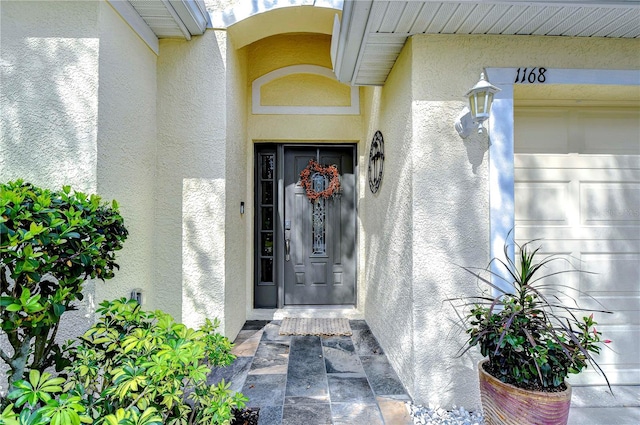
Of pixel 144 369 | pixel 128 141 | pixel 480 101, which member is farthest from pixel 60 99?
pixel 480 101

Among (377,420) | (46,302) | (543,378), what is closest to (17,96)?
(46,302)

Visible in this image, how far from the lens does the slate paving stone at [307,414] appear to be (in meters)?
1.83

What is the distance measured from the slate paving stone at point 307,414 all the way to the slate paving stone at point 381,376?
436 millimetres

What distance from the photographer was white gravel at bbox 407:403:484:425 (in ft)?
6.11

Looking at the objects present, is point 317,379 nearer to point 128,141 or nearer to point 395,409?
point 395,409

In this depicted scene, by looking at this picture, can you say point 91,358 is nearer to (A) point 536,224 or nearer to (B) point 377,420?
(B) point 377,420

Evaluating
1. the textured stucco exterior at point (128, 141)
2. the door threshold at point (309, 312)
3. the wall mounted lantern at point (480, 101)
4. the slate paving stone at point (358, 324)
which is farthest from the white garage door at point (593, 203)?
the textured stucco exterior at point (128, 141)

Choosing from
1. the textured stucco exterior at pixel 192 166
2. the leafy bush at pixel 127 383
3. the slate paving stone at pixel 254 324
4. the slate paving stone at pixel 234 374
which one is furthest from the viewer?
the slate paving stone at pixel 254 324

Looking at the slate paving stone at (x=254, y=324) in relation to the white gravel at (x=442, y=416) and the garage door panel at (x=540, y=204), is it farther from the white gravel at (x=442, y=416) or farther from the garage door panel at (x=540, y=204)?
the garage door panel at (x=540, y=204)

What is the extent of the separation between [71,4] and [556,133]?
3.54m

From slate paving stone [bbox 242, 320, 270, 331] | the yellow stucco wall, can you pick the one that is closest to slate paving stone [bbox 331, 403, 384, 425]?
slate paving stone [bbox 242, 320, 270, 331]

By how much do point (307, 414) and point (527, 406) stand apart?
1243 mm

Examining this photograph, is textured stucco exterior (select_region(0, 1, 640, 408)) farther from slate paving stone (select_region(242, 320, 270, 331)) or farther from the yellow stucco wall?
the yellow stucco wall

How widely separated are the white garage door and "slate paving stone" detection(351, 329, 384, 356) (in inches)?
63.4
